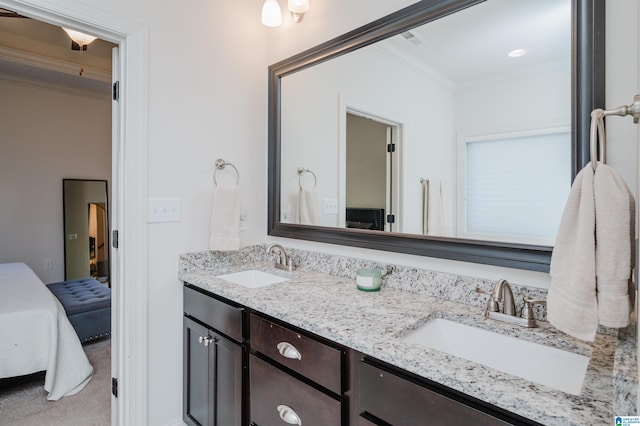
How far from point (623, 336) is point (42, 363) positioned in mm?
2959

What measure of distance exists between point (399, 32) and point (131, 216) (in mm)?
1531

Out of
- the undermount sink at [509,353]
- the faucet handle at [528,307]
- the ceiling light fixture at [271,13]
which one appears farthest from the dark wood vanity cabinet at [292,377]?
the ceiling light fixture at [271,13]

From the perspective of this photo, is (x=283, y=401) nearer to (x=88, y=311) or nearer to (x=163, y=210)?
(x=163, y=210)

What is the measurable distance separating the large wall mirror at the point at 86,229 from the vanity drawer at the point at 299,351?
409 cm

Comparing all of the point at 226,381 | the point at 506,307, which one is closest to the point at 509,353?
the point at 506,307

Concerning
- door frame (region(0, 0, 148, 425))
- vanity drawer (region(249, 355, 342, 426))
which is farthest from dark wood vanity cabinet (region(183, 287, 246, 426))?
door frame (region(0, 0, 148, 425))

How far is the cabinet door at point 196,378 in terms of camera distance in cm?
164

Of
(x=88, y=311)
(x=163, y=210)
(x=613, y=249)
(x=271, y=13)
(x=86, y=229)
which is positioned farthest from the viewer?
(x=86, y=229)

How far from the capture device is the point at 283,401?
123cm

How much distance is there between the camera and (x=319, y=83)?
196cm

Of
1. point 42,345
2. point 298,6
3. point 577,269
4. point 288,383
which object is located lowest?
point 42,345

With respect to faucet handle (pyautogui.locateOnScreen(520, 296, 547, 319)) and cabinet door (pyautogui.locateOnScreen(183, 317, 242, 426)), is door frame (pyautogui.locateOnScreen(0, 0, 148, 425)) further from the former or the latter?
faucet handle (pyautogui.locateOnScreen(520, 296, 547, 319))

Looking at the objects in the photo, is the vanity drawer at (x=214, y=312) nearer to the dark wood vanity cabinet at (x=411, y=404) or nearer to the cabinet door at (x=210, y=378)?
the cabinet door at (x=210, y=378)

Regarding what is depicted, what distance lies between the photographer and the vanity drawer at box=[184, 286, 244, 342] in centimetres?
145
